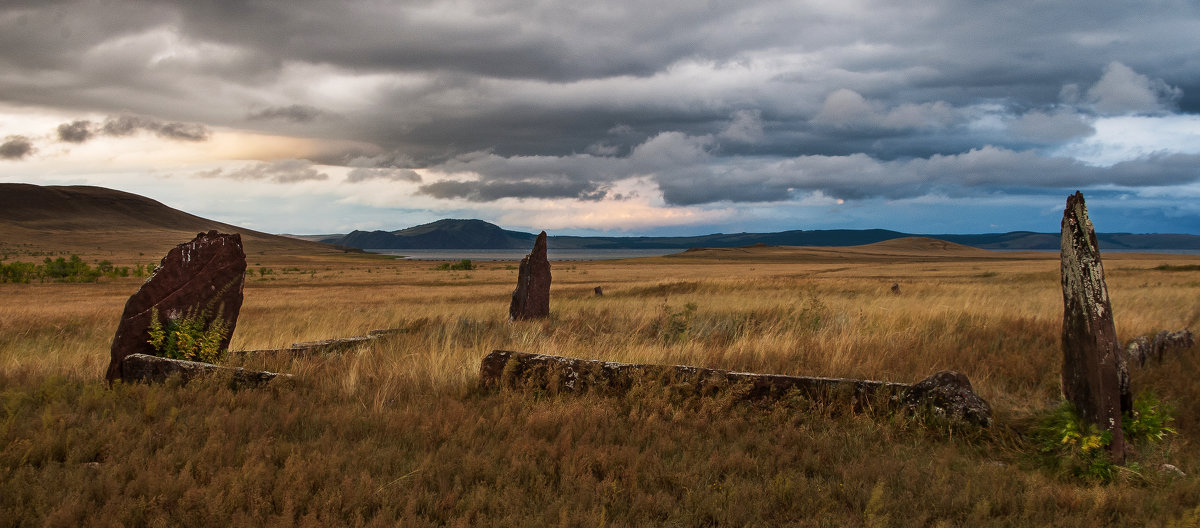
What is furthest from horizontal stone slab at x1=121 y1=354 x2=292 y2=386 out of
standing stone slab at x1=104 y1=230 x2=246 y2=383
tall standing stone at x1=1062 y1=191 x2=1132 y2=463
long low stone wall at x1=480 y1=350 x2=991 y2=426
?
tall standing stone at x1=1062 y1=191 x2=1132 y2=463

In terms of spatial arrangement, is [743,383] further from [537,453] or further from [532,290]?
[532,290]

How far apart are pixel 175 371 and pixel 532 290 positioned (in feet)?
32.5

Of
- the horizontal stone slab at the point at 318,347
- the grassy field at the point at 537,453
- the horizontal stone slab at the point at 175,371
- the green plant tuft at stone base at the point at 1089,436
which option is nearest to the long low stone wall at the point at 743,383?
the grassy field at the point at 537,453

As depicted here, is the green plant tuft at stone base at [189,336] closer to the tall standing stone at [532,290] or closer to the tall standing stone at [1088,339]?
the tall standing stone at [532,290]

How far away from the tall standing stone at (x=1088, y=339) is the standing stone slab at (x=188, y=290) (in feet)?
35.0

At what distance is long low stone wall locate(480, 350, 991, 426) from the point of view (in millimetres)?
6609

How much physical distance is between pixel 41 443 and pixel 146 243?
193384 mm

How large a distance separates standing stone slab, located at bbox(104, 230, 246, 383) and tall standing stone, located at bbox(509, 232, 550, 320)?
744 cm

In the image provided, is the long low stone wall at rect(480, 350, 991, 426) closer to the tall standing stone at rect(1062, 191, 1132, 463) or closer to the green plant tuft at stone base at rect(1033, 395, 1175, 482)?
the green plant tuft at stone base at rect(1033, 395, 1175, 482)

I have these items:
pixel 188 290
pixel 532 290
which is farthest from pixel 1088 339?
pixel 532 290

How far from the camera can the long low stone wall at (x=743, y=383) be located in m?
6.61

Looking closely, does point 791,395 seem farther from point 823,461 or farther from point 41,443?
point 41,443

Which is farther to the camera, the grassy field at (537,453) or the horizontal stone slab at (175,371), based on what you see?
the horizontal stone slab at (175,371)

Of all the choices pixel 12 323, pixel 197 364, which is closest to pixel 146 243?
pixel 12 323
